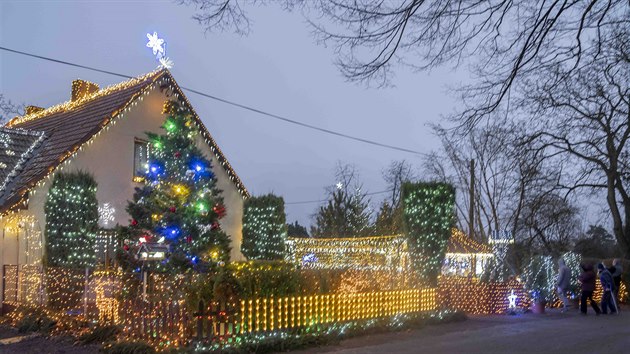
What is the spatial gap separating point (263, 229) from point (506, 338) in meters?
11.4

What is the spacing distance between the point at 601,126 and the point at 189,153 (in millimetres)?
12340

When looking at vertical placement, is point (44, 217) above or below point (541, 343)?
above

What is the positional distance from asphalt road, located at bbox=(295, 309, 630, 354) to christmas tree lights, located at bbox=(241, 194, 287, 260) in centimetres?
853

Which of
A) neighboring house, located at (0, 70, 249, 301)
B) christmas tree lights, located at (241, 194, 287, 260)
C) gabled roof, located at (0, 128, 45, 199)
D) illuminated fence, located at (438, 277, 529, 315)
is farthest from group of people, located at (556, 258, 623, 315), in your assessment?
gabled roof, located at (0, 128, 45, 199)

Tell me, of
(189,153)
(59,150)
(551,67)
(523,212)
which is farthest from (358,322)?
(523,212)

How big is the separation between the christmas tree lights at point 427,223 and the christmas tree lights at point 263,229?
6.71 m

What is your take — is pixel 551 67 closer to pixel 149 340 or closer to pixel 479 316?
pixel 149 340

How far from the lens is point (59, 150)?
63.8ft

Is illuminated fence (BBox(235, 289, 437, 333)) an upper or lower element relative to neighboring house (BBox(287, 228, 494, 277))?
lower

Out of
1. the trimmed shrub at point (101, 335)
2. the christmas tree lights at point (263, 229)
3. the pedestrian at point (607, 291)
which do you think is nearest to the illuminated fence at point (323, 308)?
the trimmed shrub at point (101, 335)

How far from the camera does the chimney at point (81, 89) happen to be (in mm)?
25531

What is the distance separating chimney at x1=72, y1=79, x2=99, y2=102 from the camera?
2553 centimetres

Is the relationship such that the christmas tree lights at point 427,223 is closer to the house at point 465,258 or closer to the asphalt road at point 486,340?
the house at point 465,258

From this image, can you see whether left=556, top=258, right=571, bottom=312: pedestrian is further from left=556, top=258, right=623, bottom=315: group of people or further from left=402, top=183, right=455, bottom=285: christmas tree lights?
left=402, top=183, right=455, bottom=285: christmas tree lights
